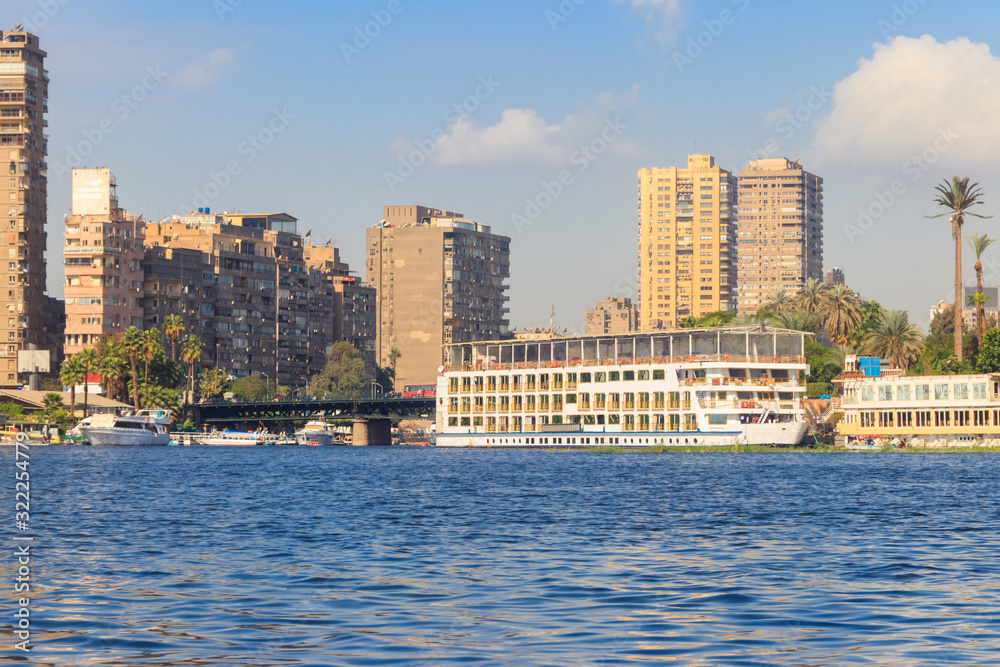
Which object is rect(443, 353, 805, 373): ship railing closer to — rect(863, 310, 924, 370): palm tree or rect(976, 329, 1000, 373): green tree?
rect(976, 329, 1000, 373): green tree

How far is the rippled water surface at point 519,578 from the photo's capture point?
1003 inches

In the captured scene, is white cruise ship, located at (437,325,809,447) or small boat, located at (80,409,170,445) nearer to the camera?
white cruise ship, located at (437,325,809,447)

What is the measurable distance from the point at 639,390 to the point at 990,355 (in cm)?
4164

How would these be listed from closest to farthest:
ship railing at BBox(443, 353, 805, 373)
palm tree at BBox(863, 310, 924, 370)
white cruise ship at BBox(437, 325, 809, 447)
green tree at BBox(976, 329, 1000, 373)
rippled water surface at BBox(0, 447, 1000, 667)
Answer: rippled water surface at BBox(0, 447, 1000, 667)
green tree at BBox(976, 329, 1000, 373)
white cruise ship at BBox(437, 325, 809, 447)
ship railing at BBox(443, 353, 805, 373)
palm tree at BBox(863, 310, 924, 370)

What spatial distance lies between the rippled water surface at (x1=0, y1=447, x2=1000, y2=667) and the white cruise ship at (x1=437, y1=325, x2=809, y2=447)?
8335 centimetres

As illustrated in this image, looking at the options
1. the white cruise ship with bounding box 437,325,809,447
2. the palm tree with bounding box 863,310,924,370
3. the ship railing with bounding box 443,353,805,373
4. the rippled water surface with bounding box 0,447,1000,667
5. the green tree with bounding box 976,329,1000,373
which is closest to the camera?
the rippled water surface with bounding box 0,447,1000,667

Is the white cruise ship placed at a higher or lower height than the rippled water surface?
higher

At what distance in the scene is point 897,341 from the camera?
18800 cm

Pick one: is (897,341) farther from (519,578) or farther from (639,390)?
(519,578)

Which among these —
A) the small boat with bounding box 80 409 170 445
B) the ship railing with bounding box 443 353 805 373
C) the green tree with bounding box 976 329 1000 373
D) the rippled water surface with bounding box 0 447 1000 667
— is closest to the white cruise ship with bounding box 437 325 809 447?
the ship railing with bounding box 443 353 805 373

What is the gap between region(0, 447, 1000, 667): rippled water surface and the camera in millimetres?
25469

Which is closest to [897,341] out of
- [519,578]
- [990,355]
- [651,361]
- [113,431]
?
[990,355]

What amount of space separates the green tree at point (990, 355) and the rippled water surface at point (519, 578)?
89.3 m

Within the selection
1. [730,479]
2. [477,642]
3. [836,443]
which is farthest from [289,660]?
[836,443]
